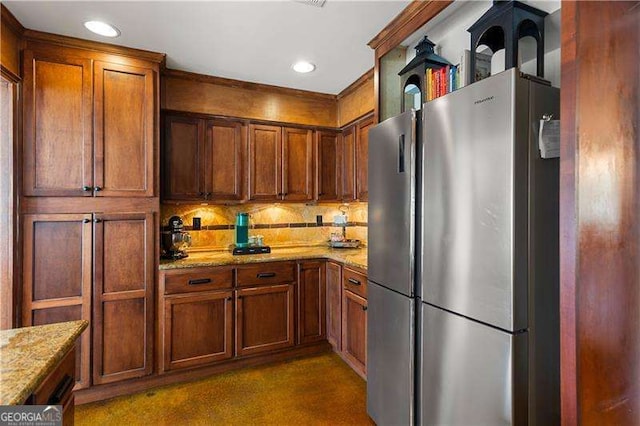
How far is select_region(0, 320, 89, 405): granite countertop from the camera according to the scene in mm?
795

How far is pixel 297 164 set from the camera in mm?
3338

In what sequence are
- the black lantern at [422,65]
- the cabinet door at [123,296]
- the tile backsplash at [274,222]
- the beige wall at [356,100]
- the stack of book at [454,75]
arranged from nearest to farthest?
1. the stack of book at [454,75]
2. the black lantern at [422,65]
3. the cabinet door at [123,296]
4. the beige wall at [356,100]
5. the tile backsplash at [274,222]

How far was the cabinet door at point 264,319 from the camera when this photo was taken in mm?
2752

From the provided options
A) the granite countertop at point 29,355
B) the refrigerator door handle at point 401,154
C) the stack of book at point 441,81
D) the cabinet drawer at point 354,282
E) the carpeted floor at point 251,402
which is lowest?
the carpeted floor at point 251,402

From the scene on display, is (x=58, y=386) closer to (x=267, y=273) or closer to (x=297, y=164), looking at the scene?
(x=267, y=273)

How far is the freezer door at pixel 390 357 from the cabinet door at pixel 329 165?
1.60 metres

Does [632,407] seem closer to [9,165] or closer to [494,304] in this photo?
[494,304]

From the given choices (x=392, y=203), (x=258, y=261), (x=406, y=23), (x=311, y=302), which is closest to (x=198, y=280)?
(x=258, y=261)

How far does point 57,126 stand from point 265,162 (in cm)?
161

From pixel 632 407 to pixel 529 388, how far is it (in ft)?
1.12

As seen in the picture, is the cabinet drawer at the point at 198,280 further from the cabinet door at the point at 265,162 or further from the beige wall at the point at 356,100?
the beige wall at the point at 356,100

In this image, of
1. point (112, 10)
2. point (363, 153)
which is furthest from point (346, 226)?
point (112, 10)

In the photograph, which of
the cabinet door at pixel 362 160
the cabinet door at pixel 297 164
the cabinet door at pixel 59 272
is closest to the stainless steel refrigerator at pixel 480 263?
the cabinet door at pixel 362 160

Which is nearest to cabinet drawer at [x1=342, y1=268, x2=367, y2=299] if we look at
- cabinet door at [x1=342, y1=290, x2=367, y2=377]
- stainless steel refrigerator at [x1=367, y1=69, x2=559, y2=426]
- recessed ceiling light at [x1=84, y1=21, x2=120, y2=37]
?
cabinet door at [x1=342, y1=290, x2=367, y2=377]
